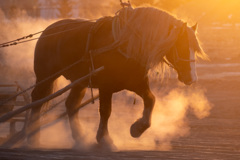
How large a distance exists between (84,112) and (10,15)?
32373 millimetres

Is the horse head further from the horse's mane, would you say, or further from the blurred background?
the blurred background

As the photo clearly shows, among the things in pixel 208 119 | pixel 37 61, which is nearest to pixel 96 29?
pixel 37 61

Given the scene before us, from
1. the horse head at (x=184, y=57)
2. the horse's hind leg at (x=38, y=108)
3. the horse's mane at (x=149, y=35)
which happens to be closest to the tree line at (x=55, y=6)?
the horse's hind leg at (x=38, y=108)

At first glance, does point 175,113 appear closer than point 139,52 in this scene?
No

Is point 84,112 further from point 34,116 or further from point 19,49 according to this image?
point 19,49

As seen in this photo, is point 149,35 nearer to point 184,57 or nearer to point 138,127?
point 184,57

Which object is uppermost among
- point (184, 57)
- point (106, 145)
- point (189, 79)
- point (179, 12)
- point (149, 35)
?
point (149, 35)

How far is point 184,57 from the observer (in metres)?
6.20

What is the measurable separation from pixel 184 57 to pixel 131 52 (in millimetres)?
688

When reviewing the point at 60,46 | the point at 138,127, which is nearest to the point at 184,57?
the point at 138,127

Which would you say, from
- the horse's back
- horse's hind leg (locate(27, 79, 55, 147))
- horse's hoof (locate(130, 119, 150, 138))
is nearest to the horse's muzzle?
horse's hoof (locate(130, 119, 150, 138))

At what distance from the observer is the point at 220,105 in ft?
43.3

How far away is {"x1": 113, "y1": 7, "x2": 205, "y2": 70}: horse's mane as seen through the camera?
6.13 meters

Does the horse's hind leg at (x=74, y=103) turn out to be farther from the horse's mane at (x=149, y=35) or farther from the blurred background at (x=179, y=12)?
the blurred background at (x=179, y=12)
